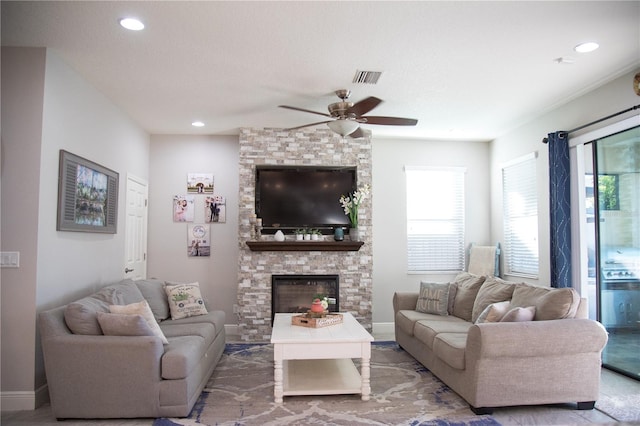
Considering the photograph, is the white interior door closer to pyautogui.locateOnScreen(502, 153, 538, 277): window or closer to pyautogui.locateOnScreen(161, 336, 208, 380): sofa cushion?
pyautogui.locateOnScreen(161, 336, 208, 380): sofa cushion

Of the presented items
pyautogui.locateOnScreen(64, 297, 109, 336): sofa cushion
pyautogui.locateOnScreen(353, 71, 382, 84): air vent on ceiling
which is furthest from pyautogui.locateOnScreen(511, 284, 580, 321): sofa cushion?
pyautogui.locateOnScreen(64, 297, 109, 336): sofa cushion

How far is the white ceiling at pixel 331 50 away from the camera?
9.80 ft

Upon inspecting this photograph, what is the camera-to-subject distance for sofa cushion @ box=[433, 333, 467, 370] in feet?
11.3

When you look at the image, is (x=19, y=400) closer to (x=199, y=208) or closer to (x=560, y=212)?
(x=199, y=208)

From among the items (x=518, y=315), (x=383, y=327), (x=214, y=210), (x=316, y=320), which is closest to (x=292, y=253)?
(x=214, y=210)

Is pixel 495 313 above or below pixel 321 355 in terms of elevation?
above

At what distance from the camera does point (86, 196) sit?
4.20 m

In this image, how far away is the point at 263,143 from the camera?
599cm

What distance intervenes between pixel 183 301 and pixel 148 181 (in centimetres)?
223

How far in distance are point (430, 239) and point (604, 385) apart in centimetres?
309

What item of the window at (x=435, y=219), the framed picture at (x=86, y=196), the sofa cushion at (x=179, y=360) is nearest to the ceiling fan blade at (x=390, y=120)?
the window at (x=435, y=219)

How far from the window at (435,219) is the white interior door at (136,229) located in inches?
147

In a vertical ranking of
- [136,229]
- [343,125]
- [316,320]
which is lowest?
[316,320]

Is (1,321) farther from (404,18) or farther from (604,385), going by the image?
(604,385)
